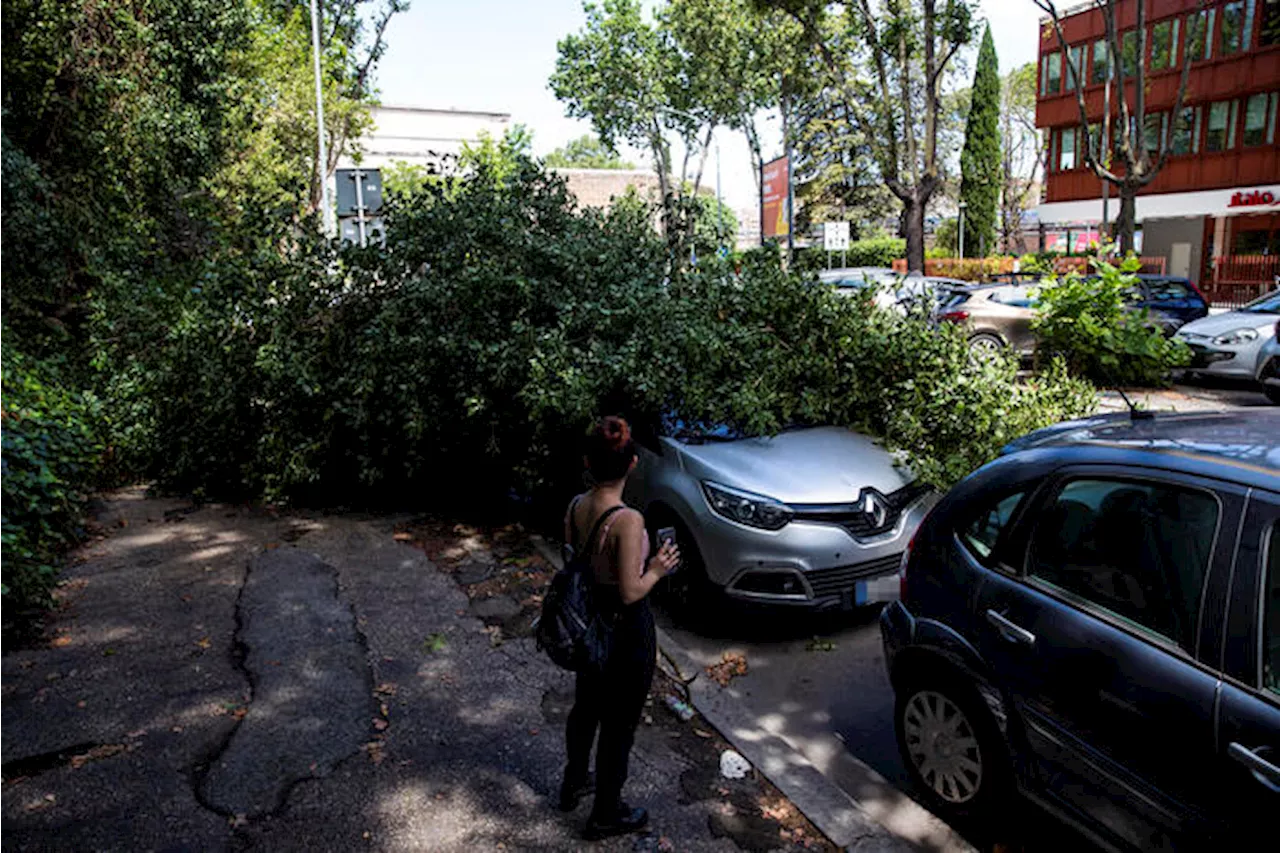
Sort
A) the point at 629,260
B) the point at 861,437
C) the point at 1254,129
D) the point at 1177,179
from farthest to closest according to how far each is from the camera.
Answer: the point at 1177,179
the point at 1254,129
the point at 629,260
the point at 861,437

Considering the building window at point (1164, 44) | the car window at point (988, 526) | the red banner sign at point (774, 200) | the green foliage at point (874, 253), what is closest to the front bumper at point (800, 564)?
the car window at point (988, 526)

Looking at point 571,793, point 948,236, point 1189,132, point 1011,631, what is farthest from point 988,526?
point 948,236

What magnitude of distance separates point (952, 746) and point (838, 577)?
157 centimetres

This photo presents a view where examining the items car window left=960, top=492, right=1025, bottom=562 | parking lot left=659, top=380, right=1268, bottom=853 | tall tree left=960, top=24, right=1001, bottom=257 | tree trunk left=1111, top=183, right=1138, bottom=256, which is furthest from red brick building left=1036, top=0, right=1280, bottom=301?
car window left=960, top=492, right=1025, bottom=562

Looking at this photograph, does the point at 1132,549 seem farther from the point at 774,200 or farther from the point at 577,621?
the point at 774,200

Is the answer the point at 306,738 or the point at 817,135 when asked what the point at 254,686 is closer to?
the point at 306,738

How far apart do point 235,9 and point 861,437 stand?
14906 mm

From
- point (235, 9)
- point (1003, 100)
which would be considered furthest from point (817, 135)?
point (235, 9)

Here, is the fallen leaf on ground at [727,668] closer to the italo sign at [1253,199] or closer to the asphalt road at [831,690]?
the asphalt road at [831,690]

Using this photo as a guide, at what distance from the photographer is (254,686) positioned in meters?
4.38

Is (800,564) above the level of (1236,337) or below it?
below

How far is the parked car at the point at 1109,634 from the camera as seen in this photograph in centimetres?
241

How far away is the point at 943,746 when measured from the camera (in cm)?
343

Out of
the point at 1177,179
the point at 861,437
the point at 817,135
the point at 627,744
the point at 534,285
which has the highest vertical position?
the point at 817,135
